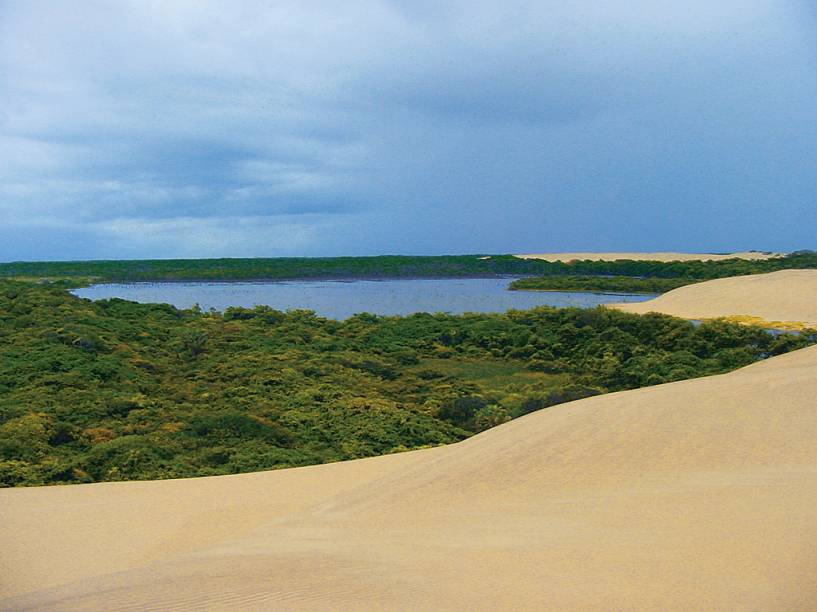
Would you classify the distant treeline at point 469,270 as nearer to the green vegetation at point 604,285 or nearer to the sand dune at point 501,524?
the green vegetation at point 604,285

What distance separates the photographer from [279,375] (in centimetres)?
1848

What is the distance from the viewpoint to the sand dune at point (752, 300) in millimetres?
30359

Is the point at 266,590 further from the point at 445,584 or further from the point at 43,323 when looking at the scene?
the point at 43,323

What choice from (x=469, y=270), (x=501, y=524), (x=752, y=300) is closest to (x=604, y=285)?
(x=752, y=300)

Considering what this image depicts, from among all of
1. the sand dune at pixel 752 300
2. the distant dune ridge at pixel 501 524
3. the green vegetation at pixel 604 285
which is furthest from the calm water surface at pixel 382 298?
the distant dune ridge at pixel 501 524

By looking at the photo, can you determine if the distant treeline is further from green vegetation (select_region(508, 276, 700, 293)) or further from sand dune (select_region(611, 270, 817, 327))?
sand dune (select_region(611, 270, 817, 327))

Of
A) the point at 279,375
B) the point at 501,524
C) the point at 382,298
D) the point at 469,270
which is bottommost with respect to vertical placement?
the point at 279,375

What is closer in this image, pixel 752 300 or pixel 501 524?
pixel 501 524

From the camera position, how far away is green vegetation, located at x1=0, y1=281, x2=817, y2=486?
519 inches

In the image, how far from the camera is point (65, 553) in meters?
8.15

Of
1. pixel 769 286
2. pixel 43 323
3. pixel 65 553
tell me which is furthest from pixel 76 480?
pixel 769 286

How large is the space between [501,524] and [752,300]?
29.3m

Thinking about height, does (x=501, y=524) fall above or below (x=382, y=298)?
below

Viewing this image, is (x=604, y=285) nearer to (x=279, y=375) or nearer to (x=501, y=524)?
(x=279, y=375)
